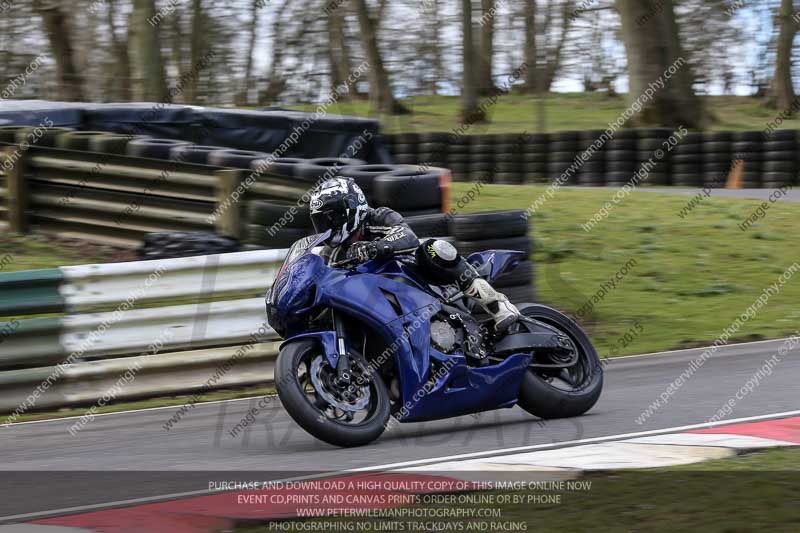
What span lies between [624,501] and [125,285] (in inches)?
207

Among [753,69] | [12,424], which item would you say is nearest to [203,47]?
[753,69]

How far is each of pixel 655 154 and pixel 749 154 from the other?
1.79m

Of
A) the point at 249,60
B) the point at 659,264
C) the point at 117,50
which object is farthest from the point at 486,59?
the point at 659,264

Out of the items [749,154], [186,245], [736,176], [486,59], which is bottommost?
[486,59]

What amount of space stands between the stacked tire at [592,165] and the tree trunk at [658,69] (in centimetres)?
254

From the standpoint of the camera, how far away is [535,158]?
23.0 meters

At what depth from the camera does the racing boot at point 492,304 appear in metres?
7.11

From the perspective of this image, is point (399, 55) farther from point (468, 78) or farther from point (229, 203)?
point (229, 203)

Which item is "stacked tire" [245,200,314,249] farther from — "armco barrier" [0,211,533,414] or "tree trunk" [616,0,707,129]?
"tree trunk" [616,0,707,129]

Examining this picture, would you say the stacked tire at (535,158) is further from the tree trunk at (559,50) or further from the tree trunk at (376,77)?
the tree trunk at (559,50)

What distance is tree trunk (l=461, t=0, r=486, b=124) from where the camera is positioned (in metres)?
28.8

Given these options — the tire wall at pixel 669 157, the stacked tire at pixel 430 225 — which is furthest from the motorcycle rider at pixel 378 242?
the tire wall at pixel 669 157

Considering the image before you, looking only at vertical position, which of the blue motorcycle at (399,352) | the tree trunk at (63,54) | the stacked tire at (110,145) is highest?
the blue motorcycle at (399,352)

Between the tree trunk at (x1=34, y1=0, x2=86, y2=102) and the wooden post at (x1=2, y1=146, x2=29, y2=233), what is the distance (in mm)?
14284
